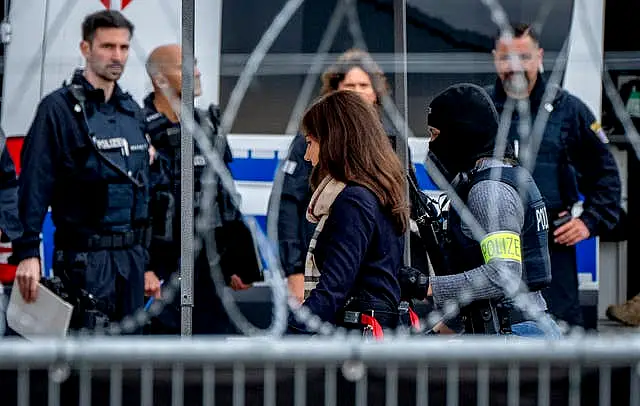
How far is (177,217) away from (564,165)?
166 centimetres

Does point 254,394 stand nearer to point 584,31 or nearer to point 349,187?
point 349,187

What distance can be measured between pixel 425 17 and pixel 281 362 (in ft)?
11.9

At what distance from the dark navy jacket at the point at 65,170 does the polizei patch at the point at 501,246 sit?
1.92 metres

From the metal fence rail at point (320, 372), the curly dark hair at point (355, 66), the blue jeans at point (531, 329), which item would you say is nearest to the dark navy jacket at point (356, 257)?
the blue jeans at point (531, 329)

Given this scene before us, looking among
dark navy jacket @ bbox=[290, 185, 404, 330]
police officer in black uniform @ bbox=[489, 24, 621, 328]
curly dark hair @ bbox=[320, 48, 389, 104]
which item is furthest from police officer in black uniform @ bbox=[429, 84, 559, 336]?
police officer in black uniform @ bbox=[489, 24, 621, 328]

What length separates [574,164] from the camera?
6133 mm

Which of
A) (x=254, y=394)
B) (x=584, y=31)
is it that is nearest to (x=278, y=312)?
(x=584, y=31)

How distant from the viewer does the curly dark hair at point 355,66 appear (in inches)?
234

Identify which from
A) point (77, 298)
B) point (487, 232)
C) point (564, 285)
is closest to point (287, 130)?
point (77, 298)

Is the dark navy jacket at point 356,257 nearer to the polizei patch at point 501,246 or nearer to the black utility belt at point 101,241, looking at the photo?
the polizei patch at point 501,246

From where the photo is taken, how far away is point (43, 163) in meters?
5.68

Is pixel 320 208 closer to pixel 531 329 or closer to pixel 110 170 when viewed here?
pixel 531 329

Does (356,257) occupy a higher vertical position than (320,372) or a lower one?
higher

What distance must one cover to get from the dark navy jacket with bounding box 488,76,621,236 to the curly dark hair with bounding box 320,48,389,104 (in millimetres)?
582
